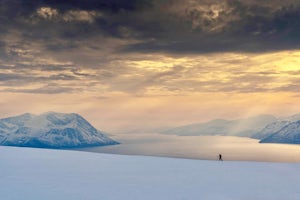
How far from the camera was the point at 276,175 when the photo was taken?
69.6ft

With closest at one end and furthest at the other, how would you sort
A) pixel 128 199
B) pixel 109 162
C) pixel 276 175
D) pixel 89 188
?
pixel 128 199 → pixel 89 188 → pixel 276 175 → pixel 109 162

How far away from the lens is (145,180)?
61.6 ft

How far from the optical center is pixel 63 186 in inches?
653

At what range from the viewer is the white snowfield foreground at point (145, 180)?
14992 mm

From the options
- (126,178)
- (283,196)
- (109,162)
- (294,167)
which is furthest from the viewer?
(109,162)

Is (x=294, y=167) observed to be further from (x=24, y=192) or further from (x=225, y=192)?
(x=24, y=192)

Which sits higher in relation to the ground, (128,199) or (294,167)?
(294,167)

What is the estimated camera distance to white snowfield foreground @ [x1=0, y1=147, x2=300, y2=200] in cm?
1499

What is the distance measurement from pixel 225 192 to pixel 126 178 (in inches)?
226

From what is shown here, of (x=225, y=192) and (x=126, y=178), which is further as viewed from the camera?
(x=126, y=178)

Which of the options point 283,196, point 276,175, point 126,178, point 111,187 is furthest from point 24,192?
point 276,175

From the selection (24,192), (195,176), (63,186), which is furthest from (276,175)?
(24,192)

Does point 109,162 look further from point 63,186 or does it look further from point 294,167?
point 294,167

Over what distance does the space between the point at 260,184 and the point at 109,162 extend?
12.3 m
